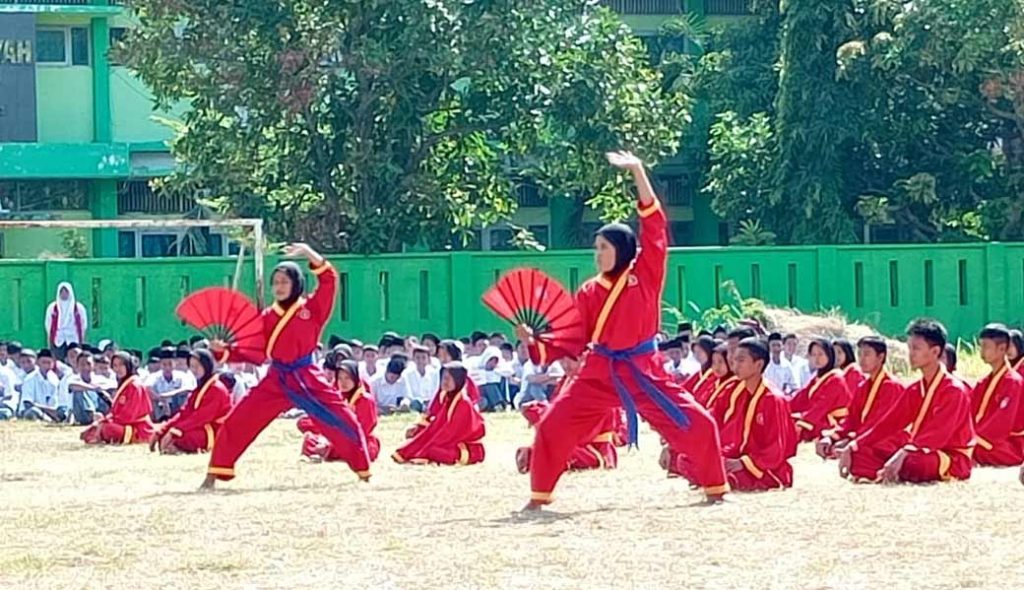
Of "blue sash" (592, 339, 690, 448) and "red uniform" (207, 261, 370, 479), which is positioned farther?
"red uniform" (207, 261, 370, 479)

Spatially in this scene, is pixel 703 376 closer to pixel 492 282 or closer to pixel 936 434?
pixel 936 434

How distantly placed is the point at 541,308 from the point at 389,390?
29.8ft

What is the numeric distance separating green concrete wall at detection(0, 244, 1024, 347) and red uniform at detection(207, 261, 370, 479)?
408 inches

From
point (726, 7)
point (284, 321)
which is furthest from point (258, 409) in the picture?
point (726, 7)

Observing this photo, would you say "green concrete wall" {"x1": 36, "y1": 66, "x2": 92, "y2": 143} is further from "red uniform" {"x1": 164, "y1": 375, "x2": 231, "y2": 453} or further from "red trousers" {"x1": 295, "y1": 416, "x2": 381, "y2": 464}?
"red uniform" {"x1": 164, "y1": 375, "x2": 231, "y2": 453}

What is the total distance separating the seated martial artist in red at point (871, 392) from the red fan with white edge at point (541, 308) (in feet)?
8.68

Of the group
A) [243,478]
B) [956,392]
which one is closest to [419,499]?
[243,478]

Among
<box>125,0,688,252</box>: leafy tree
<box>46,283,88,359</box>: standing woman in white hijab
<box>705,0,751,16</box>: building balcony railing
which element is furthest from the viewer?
<box>705,0,751,16</box>: building balcony railing

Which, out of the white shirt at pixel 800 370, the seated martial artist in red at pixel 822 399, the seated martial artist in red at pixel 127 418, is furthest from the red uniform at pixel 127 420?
the white shirt at pixel 800 370

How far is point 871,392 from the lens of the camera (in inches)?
477

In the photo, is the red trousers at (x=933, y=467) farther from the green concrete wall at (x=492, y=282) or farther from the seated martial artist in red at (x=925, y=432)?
the green concrete wall at (x=492, y=282)

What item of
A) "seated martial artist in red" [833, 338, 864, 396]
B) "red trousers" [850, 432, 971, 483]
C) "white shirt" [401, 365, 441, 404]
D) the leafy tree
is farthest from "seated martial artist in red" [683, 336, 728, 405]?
the leafy tree

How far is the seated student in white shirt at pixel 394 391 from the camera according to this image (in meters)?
18.7

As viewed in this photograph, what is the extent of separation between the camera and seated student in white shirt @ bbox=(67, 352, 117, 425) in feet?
60.3
